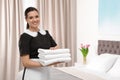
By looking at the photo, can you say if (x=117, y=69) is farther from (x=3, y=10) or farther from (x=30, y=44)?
(x=3, y=10)

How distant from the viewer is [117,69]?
3820 millimetres

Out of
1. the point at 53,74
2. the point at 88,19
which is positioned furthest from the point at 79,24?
the point at 53,74

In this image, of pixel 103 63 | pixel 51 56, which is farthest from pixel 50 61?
pixel 103 63

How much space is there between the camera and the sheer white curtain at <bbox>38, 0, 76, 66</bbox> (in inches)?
213

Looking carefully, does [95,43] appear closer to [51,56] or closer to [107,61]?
[107,61]

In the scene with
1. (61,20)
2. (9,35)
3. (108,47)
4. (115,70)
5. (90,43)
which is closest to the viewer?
(115,70)

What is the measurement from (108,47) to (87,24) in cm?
94

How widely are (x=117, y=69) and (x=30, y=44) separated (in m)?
2.00

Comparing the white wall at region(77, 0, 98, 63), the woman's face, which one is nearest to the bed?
the white wall at region(77, 0, 98, 63)

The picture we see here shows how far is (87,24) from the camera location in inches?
209

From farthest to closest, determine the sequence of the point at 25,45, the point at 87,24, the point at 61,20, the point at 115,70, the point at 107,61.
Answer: the point at 61,20 < the point at 87,24 < the point at 107,61 < the point at 115,70 < the point at 25,45

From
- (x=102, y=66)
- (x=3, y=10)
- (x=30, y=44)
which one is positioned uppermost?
(x=3, y=10)

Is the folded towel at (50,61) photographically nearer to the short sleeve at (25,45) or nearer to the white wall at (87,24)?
the short sleeve at (25,45)

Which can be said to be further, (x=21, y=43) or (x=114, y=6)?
(x=114, y=6)
